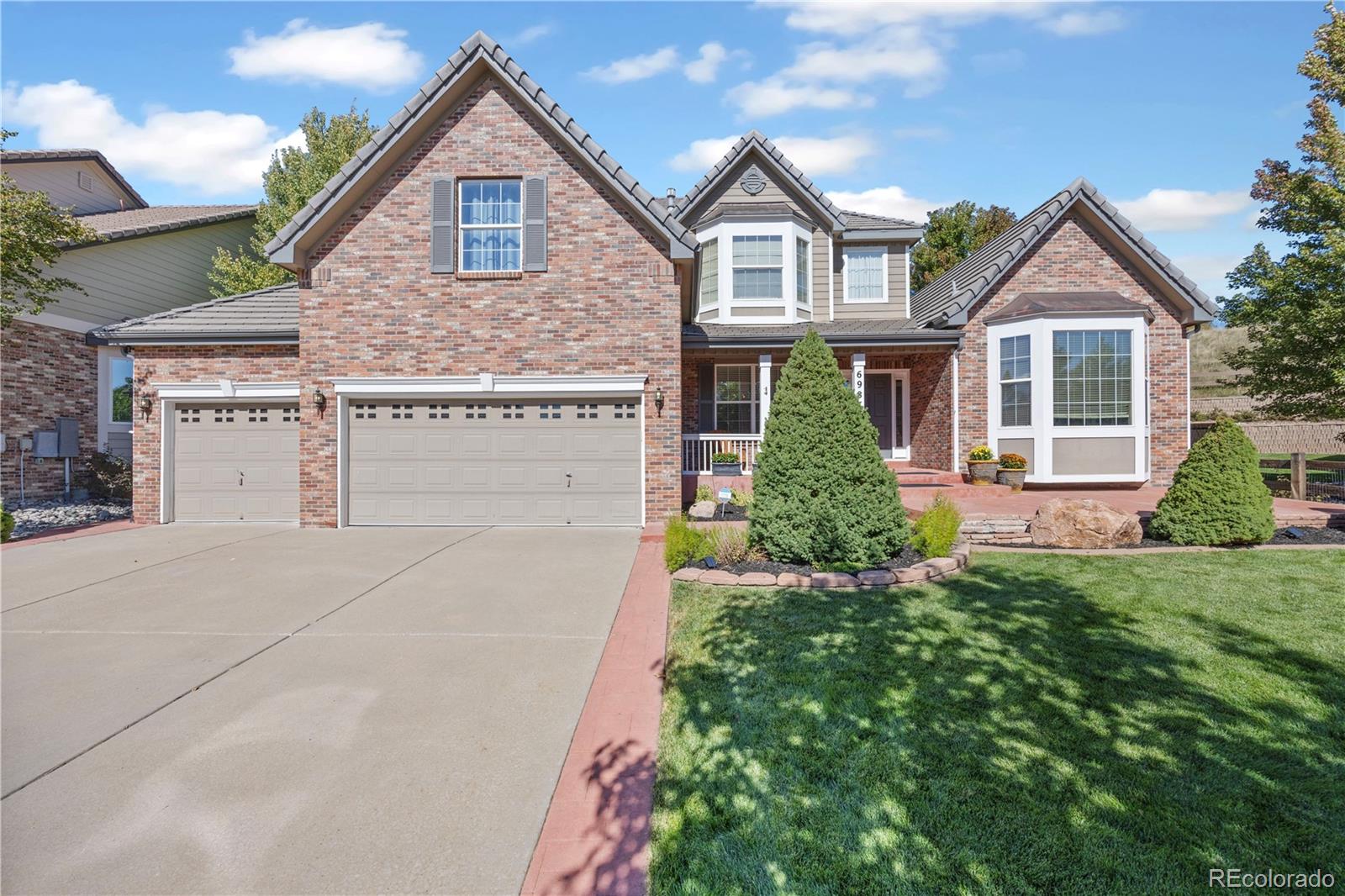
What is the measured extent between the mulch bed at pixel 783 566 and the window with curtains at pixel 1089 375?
313 inches

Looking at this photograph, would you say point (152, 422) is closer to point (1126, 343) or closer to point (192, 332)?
point (192, 332)

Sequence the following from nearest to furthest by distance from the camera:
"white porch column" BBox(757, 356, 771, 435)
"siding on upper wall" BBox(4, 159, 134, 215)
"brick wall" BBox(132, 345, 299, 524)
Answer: "brick wall" BBox(132, 345, 299, 524) → "white porch column" BBox(757, 356, 771, 435) → "siding on upper wall" BBox(4, 159, 134, 215)

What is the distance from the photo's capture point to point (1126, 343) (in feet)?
41.6

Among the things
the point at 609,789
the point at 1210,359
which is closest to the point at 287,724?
the point at 609,789

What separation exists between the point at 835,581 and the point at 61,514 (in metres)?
14.5

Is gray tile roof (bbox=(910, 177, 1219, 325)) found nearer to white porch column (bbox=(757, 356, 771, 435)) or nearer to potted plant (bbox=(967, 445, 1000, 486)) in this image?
potted plant (bbox=(967, 445, 1000, 486))

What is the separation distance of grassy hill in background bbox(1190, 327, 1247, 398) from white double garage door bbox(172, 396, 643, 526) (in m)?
35.5

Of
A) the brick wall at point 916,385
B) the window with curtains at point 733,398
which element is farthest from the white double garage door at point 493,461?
the window with curtains at point 733,398

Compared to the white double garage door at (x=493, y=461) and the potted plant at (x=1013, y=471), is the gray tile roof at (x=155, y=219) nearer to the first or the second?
the white double garage door at (x=493, y=461)

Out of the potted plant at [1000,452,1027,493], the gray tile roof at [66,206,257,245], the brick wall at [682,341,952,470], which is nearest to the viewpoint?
the potted plant at [1000,452,1027,493]

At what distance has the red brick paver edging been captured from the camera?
2.45 meters

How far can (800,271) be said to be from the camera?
14852 mm

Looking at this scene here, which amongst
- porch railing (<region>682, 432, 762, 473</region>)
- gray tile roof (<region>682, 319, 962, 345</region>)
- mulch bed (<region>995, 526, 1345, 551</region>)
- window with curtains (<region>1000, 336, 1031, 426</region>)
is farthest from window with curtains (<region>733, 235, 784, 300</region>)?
mulch bed (<region>995, 526, 1345, 551</region>)

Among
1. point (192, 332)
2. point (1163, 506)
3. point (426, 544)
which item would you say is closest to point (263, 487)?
point (192, 332)
